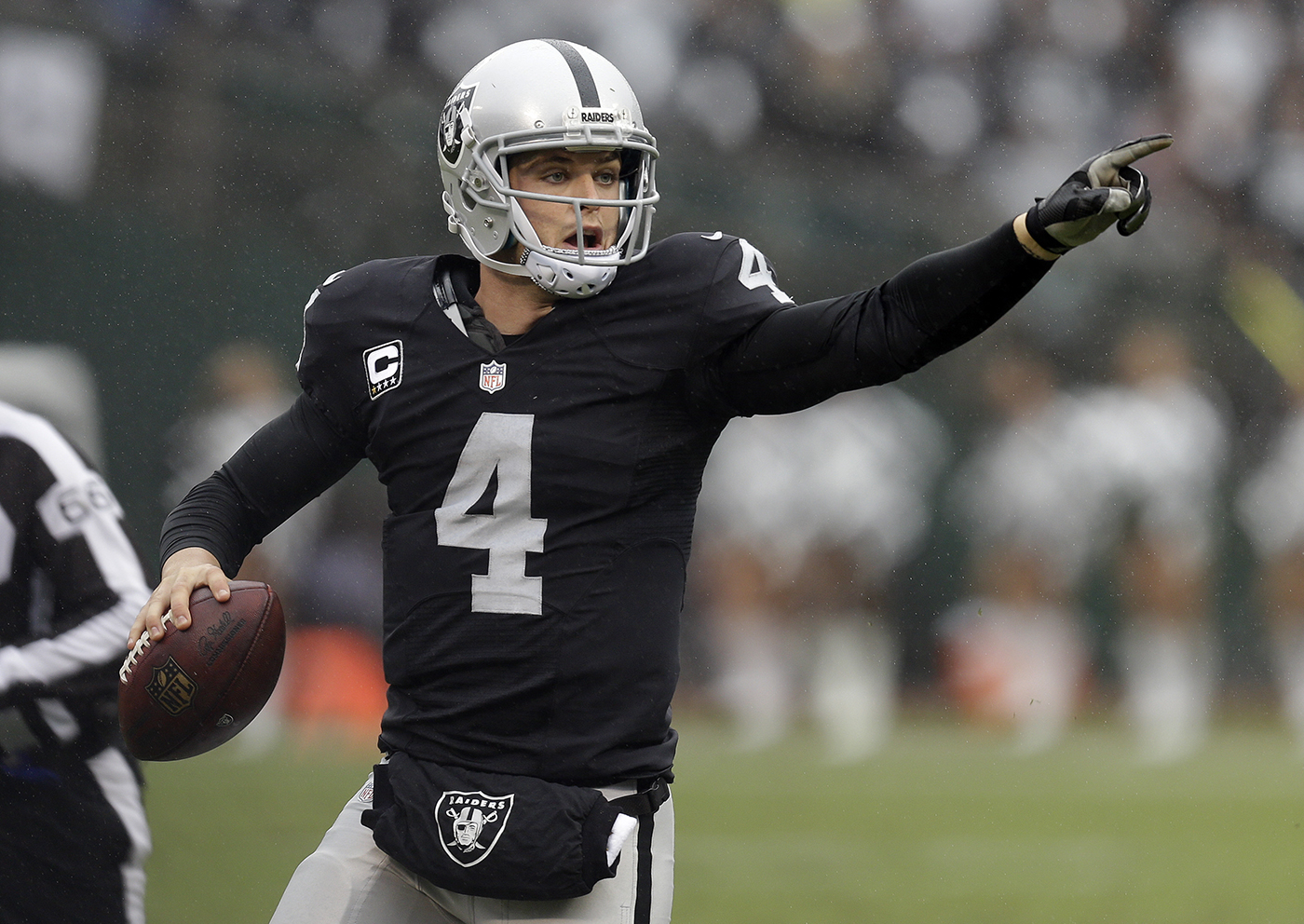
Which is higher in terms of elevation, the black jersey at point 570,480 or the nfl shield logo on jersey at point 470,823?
the black jersey at point 570,480

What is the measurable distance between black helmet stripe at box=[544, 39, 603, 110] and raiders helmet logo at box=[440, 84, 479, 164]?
0.14 m

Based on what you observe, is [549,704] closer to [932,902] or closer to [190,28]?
[932,902]

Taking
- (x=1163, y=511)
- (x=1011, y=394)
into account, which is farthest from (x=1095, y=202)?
(x=1163, y=511)

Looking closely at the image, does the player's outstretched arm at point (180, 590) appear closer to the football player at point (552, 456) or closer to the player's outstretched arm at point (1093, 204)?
the football player at point (552, 456)

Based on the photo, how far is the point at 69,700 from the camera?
266 cm

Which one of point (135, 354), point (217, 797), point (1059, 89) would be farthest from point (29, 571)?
point (1059, 89)

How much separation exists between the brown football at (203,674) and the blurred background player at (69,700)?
60 centimetres

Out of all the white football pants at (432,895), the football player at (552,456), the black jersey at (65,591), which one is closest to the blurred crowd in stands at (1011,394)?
the black jersey at (65,591)

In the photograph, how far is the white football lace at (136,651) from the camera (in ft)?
6.54

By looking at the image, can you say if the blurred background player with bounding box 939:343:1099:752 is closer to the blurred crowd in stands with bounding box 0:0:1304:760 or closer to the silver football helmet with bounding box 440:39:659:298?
the blurred crowd in stands with bounding box 0:0:1304:760

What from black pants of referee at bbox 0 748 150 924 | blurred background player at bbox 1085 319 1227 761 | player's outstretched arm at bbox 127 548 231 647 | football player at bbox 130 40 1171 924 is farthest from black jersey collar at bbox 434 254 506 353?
blurred background player at bbox 1085 319 1227 761

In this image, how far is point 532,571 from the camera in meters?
1.85

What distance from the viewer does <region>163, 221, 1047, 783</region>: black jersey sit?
1.84 meters

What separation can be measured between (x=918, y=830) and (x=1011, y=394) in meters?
2.04
